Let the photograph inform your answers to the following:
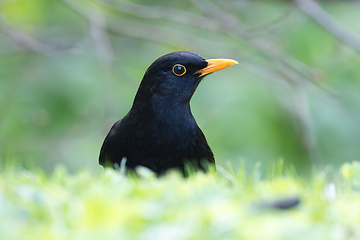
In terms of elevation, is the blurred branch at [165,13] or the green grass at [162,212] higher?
the blurred branch at [165,13]

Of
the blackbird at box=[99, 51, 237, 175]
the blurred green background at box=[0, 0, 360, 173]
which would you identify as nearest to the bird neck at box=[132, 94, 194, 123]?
the blackbird at box=[99, 51, 237, 175]

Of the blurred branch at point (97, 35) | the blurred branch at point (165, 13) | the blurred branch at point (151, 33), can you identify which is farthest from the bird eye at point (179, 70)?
the blurred branch at point (151, 33)

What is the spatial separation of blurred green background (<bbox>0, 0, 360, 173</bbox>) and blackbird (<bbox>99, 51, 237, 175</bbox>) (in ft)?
11.6

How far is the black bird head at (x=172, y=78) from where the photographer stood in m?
3.93

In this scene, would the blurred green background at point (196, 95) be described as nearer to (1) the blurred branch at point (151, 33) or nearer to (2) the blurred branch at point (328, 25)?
(1) the blurred branch at point (151, 33)

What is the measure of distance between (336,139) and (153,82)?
20.6 feet

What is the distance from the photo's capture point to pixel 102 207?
4.47 feet

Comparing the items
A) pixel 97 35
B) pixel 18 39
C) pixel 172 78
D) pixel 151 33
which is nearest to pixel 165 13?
pixel 151 33

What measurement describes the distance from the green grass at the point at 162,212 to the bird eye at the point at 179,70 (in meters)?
1.98

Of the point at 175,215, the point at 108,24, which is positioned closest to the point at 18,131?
the point at 108,24

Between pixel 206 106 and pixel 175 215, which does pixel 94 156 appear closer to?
pixel 206 106

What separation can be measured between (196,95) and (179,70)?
5711 millimetres

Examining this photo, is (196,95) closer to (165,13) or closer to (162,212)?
(165,13)

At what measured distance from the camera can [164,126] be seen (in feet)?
12.2
